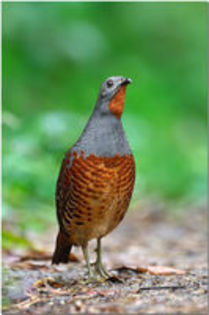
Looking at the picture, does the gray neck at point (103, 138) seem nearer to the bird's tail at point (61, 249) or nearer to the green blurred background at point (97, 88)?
the bird's tail at point (61, 249)

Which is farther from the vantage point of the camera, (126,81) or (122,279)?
(122,279)

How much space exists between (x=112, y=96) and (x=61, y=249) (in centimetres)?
128

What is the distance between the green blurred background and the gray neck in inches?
86.2

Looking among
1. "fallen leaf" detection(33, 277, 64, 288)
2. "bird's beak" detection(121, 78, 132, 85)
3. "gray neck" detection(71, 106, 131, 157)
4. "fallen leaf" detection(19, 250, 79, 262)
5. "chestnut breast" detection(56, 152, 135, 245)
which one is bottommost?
"fallen leaf" detection(33, 277, 64, 288)

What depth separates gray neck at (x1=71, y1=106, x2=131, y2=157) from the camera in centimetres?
421

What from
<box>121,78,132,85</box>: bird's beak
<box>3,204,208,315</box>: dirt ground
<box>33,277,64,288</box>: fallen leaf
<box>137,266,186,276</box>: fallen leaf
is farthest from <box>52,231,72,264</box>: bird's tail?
<box>121,78,132,85</box>: bird's beak

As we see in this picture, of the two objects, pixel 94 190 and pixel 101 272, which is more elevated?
pixel 94 190

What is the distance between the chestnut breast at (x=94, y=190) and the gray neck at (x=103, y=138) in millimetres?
37

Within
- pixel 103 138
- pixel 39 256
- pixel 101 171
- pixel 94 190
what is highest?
pixel 103 138

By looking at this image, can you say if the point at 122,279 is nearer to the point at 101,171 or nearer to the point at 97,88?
the point at 101,171

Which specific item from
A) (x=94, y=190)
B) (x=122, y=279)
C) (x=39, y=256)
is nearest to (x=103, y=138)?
(x=94, y=190)

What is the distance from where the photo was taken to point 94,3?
12062 mm

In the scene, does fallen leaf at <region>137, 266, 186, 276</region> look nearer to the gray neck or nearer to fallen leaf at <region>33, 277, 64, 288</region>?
fallen leaf at <region>33, 277, 64, 288</region>

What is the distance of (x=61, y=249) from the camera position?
15.8 feet
